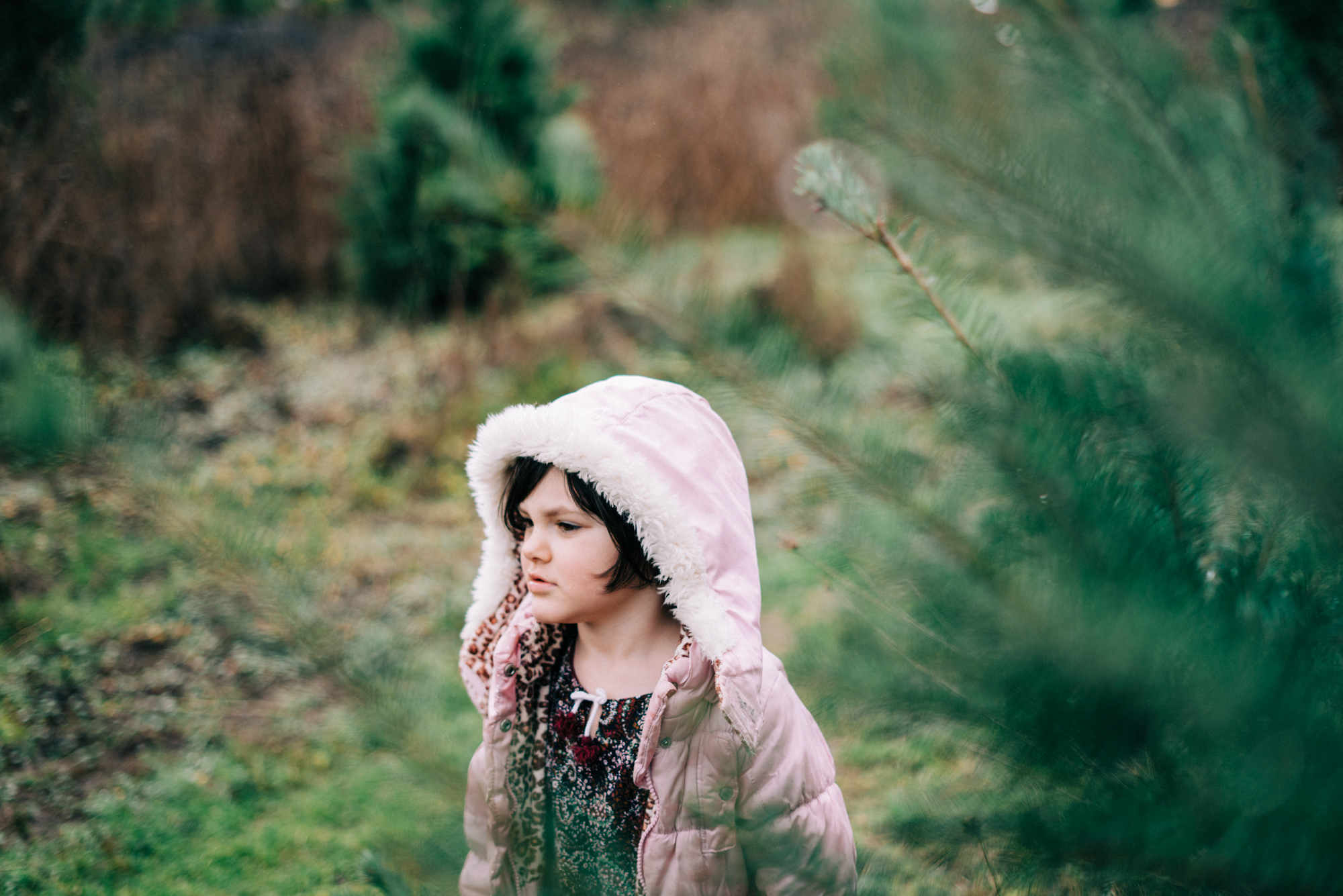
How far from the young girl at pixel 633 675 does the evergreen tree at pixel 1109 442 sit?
528 millimetres

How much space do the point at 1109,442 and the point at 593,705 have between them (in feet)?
3.48

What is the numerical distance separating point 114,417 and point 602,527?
89 centimetres

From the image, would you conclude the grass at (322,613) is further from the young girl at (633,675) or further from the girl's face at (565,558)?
the girl's face at (565,558)

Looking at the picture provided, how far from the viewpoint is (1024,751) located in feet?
1.69

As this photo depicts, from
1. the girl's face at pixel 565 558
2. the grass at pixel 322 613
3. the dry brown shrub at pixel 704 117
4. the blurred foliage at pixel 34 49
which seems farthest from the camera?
the dry brown shrub at pixel 704 117

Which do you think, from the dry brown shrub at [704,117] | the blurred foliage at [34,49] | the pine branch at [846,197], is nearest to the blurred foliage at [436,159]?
the dry brown shrub at [704,117]

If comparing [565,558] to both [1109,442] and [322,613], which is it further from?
[1109,442]

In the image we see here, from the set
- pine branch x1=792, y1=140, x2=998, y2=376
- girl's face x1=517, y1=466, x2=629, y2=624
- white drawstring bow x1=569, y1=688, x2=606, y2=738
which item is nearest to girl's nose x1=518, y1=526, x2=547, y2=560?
girl's face x1=517, y1=466, x2=629, y2=624

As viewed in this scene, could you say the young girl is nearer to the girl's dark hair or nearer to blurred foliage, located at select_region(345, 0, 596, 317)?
the girl's dark hair

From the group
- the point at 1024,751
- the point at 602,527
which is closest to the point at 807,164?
the point at 1024,751

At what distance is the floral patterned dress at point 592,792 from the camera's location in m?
1.39

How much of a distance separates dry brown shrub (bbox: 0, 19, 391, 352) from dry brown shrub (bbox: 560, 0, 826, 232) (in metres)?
2.20

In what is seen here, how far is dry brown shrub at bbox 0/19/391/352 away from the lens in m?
4.66

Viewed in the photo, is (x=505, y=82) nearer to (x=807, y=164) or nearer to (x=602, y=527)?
(x=602, y=527)
